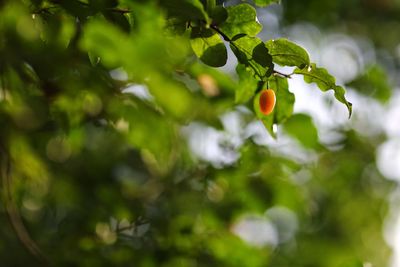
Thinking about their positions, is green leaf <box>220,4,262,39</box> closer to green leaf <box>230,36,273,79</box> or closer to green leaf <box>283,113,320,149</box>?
green leaf <box>230,36,273,79</box>

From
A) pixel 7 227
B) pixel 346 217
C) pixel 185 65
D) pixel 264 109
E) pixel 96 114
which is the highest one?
pixel 264 109

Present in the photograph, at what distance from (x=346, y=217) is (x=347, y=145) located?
228 centimetres

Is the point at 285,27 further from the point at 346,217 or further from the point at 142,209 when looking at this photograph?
the point at 346,217

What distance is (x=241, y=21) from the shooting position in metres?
1.08

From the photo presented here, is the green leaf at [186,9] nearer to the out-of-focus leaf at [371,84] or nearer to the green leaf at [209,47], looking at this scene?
the green leaf at [209,47]

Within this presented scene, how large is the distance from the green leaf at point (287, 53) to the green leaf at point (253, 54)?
0.9 inches

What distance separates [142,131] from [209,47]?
38cm

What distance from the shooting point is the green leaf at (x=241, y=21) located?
1.08 metres

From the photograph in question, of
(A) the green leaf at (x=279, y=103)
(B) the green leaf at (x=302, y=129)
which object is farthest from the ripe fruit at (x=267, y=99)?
(B) the green leaf at (x=302, y=129)

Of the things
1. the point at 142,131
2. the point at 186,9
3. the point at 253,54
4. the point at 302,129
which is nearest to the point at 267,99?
the point at 253,54

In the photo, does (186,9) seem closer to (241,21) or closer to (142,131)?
(241,21)

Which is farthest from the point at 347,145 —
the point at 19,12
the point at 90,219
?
the point at 19,12

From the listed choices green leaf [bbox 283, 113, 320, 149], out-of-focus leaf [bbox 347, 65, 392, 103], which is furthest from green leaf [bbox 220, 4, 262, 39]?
out-of-focus leaf [bbox 347, 65, 392, 103]

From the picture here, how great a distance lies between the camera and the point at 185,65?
1.76 metres
